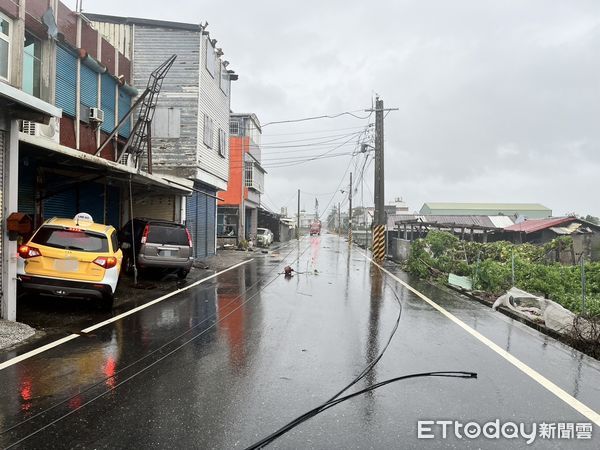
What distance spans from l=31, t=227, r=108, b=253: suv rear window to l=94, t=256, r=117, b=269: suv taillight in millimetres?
165

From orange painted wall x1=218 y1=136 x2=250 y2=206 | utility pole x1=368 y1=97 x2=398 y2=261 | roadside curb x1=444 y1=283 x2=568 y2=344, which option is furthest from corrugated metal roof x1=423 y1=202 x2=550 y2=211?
roadside curb x1=444 y1=283 x2=568 y2=344

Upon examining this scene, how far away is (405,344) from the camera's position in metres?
7.06

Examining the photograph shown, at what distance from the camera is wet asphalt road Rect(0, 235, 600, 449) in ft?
12.6

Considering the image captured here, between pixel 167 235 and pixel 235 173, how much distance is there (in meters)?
24.3

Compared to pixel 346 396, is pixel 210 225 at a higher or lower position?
Answer: higher

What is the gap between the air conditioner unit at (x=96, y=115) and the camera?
15422 millimetres

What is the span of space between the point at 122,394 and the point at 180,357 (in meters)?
1.39

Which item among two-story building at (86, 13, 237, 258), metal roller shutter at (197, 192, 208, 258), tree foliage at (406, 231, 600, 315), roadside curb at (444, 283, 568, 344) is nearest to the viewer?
roadside curb at (444, 283, 568, 344)

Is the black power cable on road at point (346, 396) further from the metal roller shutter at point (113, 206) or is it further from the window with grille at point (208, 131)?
the window with grille at point (208, 131)

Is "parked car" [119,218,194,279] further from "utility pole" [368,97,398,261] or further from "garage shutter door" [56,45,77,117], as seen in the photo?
"utility pole" [368,97,398,261]

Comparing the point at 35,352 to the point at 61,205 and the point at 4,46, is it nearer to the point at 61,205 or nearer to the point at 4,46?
the point at 4,46

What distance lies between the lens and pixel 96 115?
50.9 feet

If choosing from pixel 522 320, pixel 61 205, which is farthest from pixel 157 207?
pixel 522 320

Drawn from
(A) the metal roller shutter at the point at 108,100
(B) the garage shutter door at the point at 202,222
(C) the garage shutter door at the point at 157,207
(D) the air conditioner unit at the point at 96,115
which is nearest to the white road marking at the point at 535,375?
(D) the air conditioner unit at the point at 96,115
